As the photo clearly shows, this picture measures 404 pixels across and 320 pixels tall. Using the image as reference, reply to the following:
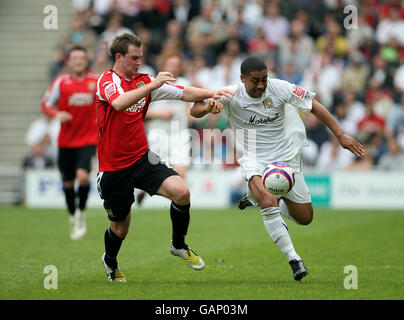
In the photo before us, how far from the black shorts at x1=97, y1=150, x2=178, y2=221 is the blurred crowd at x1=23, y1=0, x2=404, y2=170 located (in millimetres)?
10660

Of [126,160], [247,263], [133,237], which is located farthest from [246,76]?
[133,237]

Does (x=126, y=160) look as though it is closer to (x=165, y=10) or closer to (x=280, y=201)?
(x=280, y=201)

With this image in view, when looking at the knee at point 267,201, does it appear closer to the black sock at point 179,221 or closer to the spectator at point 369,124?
the black sock at point 179,221

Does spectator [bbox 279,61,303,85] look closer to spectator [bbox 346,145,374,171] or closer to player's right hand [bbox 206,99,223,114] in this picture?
spectator [bbox 346,145,374,171]

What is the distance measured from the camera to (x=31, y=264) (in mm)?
9531

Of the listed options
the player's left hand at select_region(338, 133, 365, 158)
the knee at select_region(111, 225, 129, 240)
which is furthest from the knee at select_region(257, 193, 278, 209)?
the knee at select_region(111, 225, 129, 240)

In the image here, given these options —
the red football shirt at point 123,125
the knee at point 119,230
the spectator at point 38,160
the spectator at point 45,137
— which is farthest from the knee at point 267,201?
the spectator at point 45,137

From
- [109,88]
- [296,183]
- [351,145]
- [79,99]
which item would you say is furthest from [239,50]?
[109,88]

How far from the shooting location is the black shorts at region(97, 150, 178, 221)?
26.1ft

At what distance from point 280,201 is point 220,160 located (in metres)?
8.88

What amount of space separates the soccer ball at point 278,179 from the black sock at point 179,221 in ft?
2.97

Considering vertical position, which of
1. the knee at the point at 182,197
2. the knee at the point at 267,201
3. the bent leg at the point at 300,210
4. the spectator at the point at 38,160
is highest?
the knee at the point at 182,197

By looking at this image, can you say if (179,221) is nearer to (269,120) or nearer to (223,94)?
(223,94)

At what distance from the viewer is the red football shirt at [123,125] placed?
7863mm
